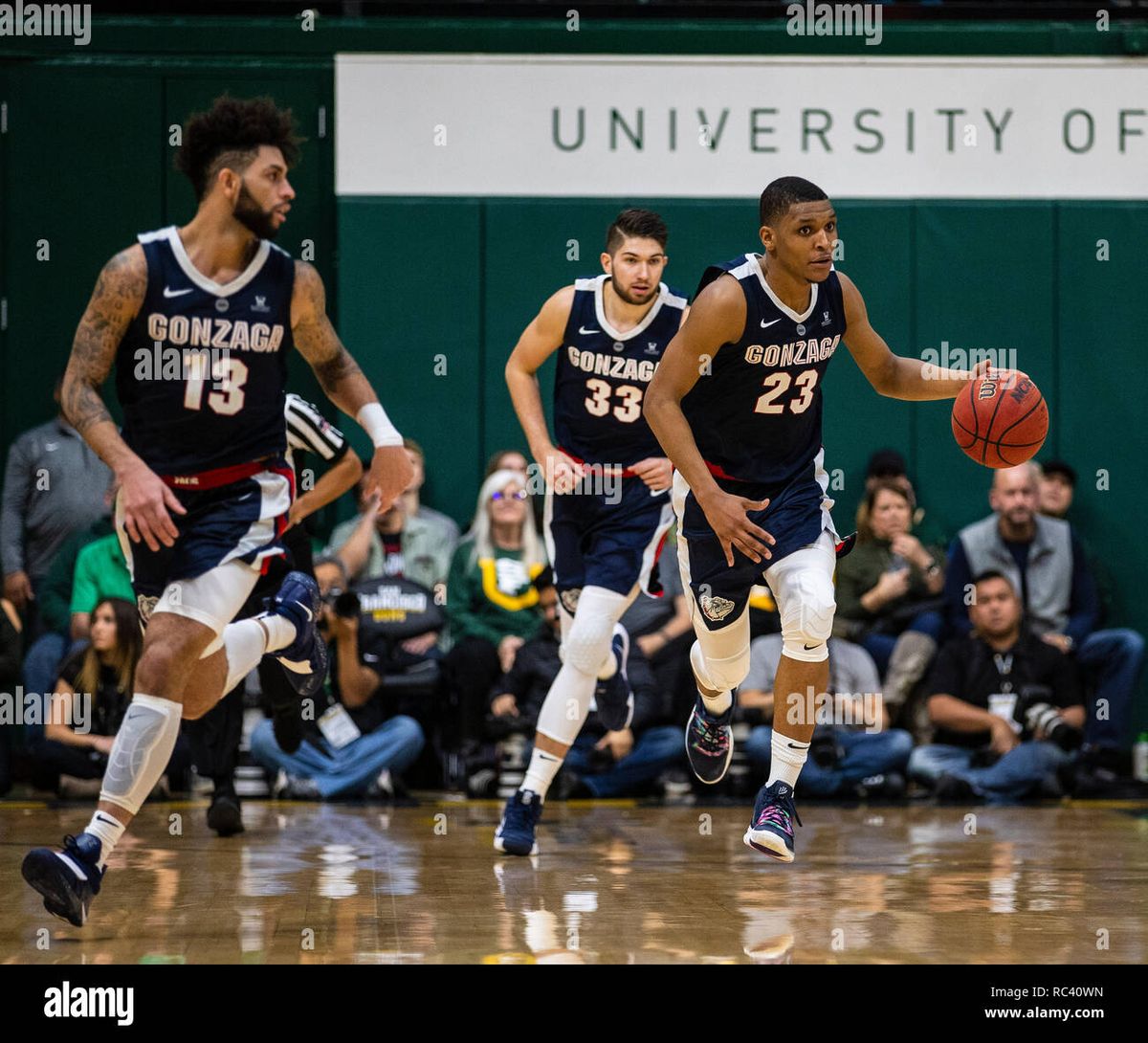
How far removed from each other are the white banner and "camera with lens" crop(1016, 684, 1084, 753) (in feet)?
10.7

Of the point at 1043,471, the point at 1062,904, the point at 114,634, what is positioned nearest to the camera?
the point at 1062,904

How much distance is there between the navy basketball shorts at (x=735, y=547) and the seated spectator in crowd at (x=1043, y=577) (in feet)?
11.6

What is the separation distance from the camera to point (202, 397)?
5.29 metres

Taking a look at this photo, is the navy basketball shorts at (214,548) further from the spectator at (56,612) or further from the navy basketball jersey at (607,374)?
the spectator at (56,612)

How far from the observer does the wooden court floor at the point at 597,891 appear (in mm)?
4453

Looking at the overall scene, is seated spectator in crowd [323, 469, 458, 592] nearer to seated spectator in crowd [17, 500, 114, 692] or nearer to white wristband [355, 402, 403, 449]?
seated spectator in crowd [17, 500, 114, 692]

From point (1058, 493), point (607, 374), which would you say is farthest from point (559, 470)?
point (1058, 493)

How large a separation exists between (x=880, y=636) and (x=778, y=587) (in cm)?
371

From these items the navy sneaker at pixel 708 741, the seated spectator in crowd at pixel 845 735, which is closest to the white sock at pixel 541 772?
the navy sneaker at pixel 708 741

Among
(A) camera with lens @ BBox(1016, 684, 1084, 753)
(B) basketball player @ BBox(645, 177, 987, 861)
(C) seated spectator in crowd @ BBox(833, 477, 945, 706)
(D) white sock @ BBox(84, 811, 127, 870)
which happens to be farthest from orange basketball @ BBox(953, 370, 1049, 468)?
(C) seated spectator in crowd @ BBox(833, 477, 945, 706)

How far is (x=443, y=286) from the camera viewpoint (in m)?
10.2

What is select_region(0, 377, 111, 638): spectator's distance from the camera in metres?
9.60

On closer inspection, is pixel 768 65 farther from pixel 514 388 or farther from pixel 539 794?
pixel 539 794
